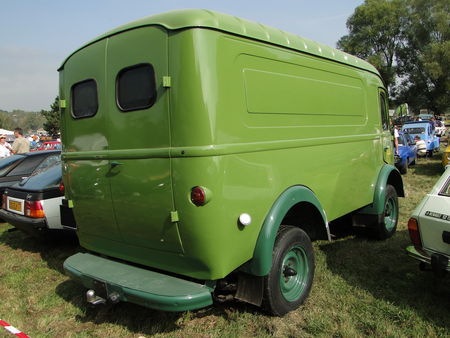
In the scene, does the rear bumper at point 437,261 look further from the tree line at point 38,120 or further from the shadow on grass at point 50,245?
the tree line at point 38,120

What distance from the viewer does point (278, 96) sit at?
130 inches

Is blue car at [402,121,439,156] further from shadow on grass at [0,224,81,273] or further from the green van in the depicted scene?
shadow on grass at [0,224,81,273]

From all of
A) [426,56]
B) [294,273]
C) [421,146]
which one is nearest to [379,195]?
[294,273]

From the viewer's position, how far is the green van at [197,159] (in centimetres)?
269

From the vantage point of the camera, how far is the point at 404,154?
12008 mm

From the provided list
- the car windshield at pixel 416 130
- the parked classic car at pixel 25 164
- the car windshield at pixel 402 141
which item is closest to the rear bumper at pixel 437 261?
the parked classic car at pixel 25 164

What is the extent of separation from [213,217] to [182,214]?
25 centimetres

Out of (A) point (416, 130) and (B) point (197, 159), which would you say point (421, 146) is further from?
(B) point (197, 159)

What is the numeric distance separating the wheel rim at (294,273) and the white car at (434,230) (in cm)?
102

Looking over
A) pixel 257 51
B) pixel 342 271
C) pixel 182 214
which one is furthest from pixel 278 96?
pixel 342 271

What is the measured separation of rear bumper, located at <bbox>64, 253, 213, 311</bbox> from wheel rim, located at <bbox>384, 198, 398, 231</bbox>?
368 cm

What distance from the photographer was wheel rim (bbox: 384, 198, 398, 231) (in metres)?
5.48

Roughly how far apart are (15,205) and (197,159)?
4.06 meters

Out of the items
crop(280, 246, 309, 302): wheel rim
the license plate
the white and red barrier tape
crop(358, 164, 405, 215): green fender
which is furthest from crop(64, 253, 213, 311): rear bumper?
crop(358, 164, 405, 215): green fender
